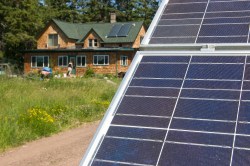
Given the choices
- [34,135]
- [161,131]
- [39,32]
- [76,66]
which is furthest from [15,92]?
[39,32]

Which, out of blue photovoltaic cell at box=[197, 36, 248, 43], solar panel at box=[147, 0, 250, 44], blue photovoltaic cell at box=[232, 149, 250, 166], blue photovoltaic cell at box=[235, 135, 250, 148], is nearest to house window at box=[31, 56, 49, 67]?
solar panel at box=[147, 0, 250, 44]

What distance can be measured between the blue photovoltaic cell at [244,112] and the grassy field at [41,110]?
7683mm

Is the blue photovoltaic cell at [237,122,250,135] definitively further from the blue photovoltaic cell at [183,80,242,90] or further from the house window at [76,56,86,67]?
the house window at [76,56,86,67]

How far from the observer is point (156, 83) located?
459 cm

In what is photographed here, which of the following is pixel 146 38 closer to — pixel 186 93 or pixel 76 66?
pixel 186 93

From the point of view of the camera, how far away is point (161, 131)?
393 cm

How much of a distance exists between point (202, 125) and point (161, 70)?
110cm

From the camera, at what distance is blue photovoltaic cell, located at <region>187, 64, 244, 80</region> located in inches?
172

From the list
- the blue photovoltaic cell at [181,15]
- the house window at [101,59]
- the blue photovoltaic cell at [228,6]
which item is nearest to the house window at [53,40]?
the house window at [101,59]

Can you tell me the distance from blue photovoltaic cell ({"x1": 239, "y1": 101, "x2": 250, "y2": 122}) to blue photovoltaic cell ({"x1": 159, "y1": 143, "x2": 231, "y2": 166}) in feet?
1.35

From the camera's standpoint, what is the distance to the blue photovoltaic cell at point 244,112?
3804 millimetres

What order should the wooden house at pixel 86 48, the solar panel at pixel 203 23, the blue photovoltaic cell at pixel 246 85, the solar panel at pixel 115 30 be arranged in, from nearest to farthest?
the blue photovoltaic cell at pixel 246 85
the solar panel at pixel 203 23
the wooden house at pixel 86 48
the solar panel at pixel 115 30

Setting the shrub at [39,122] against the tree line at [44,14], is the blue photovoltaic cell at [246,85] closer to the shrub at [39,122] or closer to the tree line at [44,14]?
the shrub at [39,122]

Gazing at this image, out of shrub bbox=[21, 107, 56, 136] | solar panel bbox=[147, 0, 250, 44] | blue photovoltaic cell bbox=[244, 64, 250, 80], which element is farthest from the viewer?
shrub bbox=[21, 107, 56, 136]
